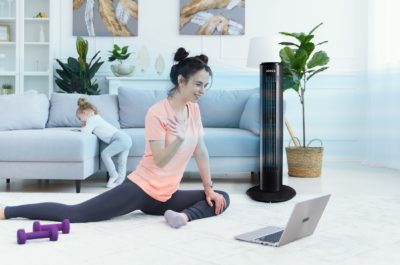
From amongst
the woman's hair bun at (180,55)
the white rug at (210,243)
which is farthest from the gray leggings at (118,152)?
the woman's hair bun at (180,55)

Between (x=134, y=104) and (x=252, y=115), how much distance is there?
1.03m

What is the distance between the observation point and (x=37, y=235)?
196 cm

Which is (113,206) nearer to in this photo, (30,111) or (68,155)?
(68,155)

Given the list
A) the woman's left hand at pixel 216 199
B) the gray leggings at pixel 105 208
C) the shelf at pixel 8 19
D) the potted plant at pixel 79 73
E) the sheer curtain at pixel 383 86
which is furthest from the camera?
the shelf at pixel 8 19

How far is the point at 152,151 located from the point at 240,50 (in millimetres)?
3501

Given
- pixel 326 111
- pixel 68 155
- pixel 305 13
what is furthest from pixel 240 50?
pixel 68 155

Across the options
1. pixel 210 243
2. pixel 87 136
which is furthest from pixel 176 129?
pixel 87 136

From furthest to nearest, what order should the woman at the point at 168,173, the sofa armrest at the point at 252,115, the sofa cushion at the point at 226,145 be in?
the sofa armrest at the point at 252,115
the sofa cushion at the point at 226,145
the woman at the point at 168,173

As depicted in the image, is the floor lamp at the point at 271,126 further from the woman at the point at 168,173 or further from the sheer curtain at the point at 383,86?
the sheer curtain at the point at 383,86

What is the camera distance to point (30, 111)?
411cm

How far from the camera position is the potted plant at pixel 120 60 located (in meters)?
5.20

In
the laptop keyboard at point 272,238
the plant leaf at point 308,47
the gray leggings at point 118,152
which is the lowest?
the laptop keyboard at point 272,238

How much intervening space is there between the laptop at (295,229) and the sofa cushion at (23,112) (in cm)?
256

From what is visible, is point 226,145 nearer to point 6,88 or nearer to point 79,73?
point 79,73
